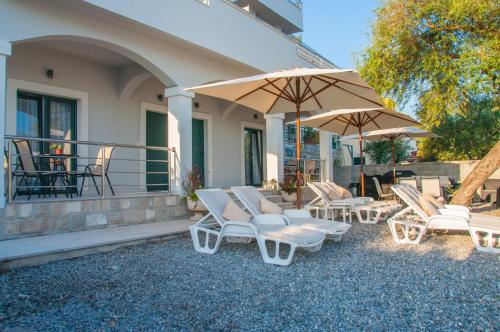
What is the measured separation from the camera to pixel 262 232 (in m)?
4.60

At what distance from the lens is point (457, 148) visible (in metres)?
14.7

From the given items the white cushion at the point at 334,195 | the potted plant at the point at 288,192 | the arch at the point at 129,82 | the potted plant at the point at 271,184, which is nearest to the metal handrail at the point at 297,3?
Result: the potted plant at the point at 271,184

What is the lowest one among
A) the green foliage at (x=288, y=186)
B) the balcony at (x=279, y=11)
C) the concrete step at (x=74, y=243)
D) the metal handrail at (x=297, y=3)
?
the concrete step at (x=74, y=243)

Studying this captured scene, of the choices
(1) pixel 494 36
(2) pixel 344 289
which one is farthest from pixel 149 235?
(1) pixel 494 36

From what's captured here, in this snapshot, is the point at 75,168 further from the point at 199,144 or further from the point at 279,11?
the point at 279,11

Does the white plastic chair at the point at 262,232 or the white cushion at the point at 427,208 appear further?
the white cushion at the point at 427,208

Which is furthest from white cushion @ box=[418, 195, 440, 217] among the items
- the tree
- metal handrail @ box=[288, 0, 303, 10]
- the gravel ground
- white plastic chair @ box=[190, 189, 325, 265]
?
metal handrail @ box=[288, 0, 303, 10]

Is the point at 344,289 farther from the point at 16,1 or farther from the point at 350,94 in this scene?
the point at 16,1

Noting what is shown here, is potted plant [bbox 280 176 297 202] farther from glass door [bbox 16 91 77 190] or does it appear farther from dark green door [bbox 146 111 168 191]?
glass door [bbox 16 91 77 190]

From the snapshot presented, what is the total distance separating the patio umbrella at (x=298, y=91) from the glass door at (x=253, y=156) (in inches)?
220

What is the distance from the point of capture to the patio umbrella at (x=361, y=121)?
29.0 feet

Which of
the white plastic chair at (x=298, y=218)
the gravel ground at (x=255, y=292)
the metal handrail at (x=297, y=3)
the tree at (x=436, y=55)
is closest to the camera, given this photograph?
the gravel ground at (x=255, y=292)

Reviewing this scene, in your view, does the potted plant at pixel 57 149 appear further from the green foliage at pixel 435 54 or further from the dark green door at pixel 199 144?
the green foliage at pixel 435 54

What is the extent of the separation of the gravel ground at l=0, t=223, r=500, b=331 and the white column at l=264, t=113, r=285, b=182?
17.1 feet
